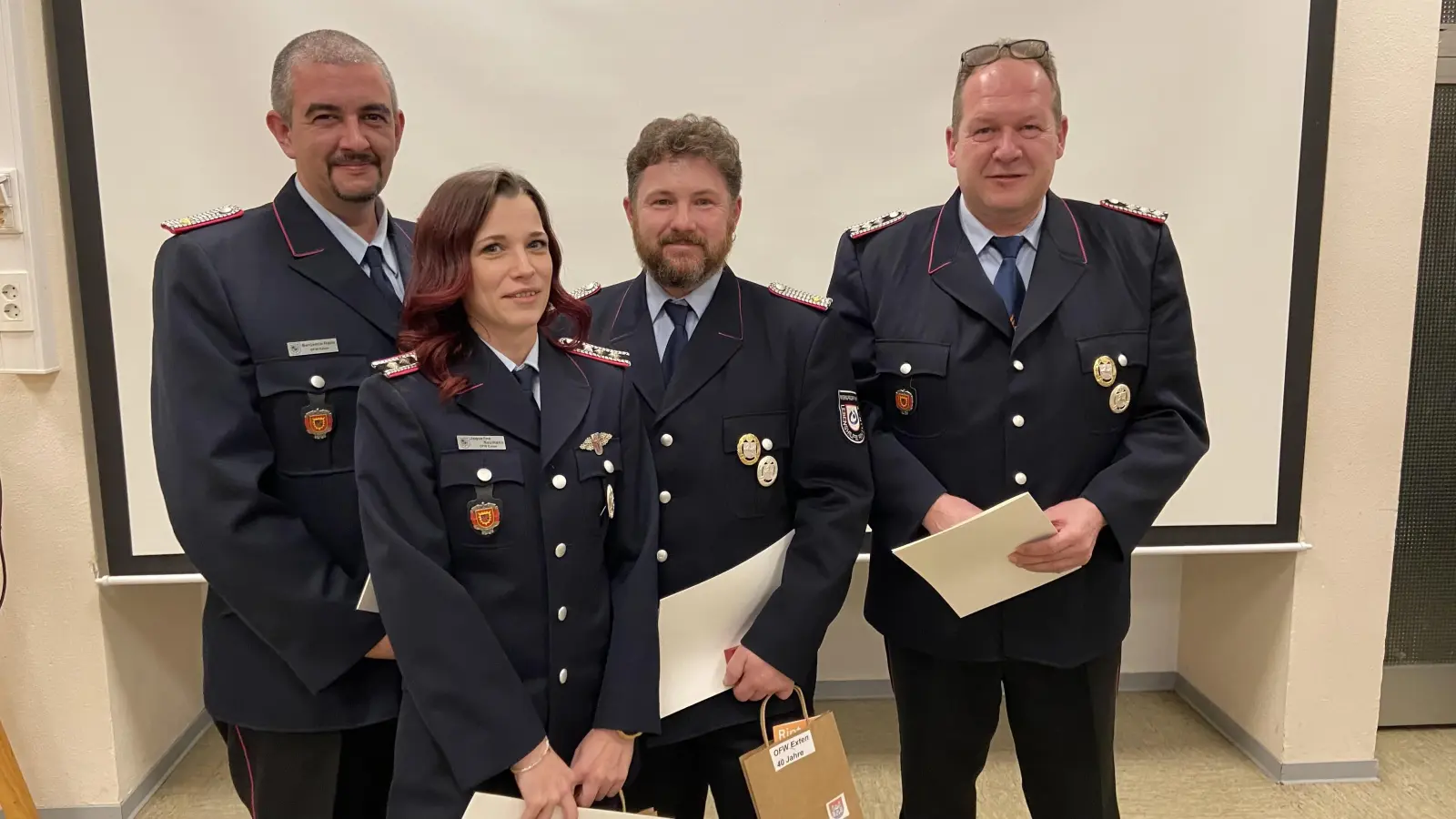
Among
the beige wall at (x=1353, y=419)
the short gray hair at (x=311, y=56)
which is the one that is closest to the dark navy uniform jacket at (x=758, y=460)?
the short gray hair at (x=311, y=56)

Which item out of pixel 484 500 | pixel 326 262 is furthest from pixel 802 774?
pixel 326 262

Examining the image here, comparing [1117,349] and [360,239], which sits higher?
[360,239]

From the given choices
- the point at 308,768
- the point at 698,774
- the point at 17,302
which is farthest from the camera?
the point at 17,302

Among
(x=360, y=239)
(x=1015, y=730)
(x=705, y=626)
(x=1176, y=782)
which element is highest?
(x=360, y=239)

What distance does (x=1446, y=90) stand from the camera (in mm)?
2678

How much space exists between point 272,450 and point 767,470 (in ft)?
2.70

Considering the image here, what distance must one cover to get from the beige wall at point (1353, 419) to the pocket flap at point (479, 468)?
2.36 metres

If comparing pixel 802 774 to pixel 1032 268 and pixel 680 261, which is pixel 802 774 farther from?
pixel 1032 268

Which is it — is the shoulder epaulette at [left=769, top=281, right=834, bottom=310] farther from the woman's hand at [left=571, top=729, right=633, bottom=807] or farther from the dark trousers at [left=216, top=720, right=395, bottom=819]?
the dark trousers at [left=216, top=720, right=395, bottom=819]

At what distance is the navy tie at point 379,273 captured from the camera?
5.25 ft

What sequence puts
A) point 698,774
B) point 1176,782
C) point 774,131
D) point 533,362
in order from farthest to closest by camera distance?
point 1176,782
point 774,131
point 698,774
point 533,362

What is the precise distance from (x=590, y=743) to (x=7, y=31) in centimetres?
225

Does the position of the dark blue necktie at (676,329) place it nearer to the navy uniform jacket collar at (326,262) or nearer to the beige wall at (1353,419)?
the navy uniform jacket collar at (326,262)

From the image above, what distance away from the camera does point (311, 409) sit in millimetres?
1508
